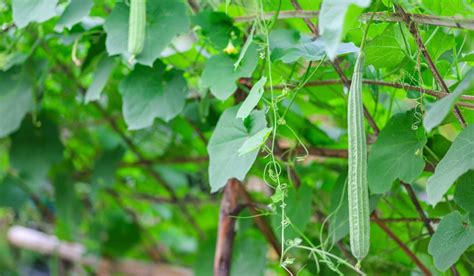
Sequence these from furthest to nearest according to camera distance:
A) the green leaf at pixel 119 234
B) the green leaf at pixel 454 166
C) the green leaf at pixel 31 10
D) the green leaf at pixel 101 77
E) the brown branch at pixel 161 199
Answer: the green leaf at pixel 119 234 → the brown branch at pixel 161 199 → the green leaf at pixel 101 77 → the green leaf at pixel 31 10 → the green leaf at pixel 454 166

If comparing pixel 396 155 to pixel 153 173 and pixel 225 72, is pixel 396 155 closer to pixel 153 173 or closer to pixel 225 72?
pixel 225 72

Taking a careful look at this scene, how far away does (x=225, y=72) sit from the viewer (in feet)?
3.55

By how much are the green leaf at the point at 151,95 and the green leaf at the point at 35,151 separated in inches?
19.4

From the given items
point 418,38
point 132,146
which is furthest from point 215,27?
point 132,146

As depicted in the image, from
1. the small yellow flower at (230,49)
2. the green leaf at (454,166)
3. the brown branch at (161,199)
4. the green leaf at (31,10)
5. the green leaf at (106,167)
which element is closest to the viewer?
the green leaf at (454,166)

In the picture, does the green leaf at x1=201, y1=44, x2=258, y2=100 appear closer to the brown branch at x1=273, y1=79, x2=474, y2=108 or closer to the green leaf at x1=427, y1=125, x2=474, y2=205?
the brown branch at x1=273, y1=79, x2=474, y2=108

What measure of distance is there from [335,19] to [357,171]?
0.17 m

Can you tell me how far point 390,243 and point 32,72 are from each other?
2.63 feet

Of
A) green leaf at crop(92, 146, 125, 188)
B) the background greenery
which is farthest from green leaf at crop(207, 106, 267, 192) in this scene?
green leaf at crop(92, 146, 125, 188)

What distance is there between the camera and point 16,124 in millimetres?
1456

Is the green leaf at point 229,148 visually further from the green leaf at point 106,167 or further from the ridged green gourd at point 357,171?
the green leaf at point 106,167

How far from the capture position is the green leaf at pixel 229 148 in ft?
3.03

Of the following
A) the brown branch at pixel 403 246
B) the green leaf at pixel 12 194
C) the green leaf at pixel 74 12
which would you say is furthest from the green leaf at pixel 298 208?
the green leaf at pixel 12 194

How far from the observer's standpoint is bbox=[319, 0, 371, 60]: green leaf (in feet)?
2.09
